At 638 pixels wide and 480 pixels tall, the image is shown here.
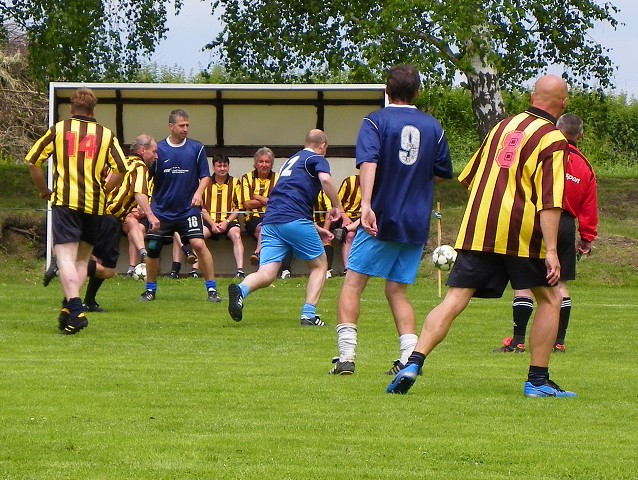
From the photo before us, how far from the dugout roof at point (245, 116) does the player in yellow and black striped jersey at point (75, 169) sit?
33.3 feet

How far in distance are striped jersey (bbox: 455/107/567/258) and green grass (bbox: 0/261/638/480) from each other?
0.88 meters

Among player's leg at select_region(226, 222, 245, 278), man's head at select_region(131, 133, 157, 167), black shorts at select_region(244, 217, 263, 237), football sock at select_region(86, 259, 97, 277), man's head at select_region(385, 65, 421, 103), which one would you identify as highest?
man's head at select_region(385, 65, 421, 103)

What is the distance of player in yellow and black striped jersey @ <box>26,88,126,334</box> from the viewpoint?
478 inches

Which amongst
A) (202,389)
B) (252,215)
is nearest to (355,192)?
(252,215)

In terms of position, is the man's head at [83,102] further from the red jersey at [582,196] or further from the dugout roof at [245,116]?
the dugout roof at [245,116]

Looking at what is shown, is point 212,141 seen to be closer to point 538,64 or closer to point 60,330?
point 538,64

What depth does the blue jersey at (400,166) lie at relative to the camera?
883cm

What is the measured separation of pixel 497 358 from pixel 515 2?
615 inches

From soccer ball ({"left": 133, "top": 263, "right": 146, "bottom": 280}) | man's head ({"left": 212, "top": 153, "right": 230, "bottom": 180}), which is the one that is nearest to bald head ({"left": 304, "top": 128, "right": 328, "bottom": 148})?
soccer ball ({"left": 133, "top": 263, "right": 146, "bottom": 280})

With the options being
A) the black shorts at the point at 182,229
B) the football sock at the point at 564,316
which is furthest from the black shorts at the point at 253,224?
the football sock at the point at 564,316

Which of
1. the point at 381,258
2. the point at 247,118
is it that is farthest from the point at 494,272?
the point at 247,118

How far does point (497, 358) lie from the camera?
34.8 feet

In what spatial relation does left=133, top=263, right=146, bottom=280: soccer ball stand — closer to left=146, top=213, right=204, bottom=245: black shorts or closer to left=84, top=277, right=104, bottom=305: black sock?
left=146, top=213, right=204, bottom=245: black shorts

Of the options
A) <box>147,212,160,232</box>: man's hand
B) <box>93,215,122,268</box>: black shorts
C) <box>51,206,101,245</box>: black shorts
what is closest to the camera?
<box>51,206,101,245</box>: black shorts
